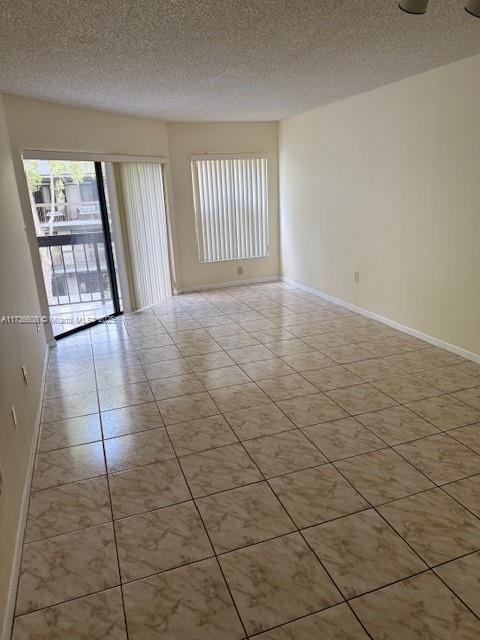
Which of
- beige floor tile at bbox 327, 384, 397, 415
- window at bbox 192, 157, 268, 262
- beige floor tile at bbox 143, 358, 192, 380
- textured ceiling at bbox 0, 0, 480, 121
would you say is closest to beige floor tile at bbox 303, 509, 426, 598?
beige floor tile at bbox 327, 384, 397, 415

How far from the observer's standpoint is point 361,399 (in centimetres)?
320

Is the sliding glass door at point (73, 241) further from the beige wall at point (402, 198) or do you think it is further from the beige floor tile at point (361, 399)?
the beige floor tile at point (361, 399)

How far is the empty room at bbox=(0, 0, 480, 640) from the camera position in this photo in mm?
1803

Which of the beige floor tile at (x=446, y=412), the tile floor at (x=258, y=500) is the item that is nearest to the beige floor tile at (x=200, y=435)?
the tile floor at (x=258, y=500)

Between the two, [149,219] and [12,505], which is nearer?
[12,505]

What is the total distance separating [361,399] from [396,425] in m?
0.39

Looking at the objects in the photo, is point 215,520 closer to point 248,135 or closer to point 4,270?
point 4,270

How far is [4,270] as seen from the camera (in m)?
2.76

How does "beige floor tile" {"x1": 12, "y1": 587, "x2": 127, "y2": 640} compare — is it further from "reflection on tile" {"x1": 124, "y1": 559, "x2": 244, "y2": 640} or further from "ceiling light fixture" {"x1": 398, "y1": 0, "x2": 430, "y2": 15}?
"ceiling light fixture" {"x1": 398, "y1": 0, "x2": 430, "y2": 15}

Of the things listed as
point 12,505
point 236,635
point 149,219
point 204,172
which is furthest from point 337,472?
point 204,172

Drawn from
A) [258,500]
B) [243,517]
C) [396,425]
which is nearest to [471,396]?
[396,425]

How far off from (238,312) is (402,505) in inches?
142

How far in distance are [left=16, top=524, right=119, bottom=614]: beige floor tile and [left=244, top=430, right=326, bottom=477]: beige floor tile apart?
90 centimetres

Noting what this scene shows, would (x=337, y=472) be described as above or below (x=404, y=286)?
below
